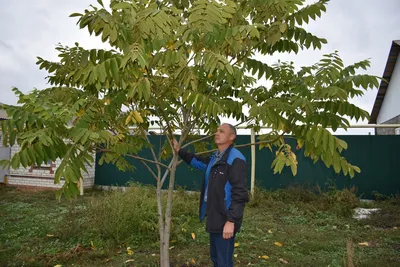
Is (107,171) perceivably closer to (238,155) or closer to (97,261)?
(97,261)

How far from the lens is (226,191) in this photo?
343 cm

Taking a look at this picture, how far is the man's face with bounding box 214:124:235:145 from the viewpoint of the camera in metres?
3.61

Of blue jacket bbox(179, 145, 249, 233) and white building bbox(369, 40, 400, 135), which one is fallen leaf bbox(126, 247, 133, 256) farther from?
white building bbox(369, 40, 400, 135)

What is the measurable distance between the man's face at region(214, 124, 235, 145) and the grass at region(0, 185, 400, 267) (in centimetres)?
198

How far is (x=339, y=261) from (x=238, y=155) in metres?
2.63

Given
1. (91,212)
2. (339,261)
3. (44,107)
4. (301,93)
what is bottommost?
(339,261)

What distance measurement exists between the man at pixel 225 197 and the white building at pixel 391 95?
12.4 meters

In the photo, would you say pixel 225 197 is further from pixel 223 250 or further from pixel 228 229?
pixel 223 250

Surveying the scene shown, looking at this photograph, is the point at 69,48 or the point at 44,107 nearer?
the point at 44,107

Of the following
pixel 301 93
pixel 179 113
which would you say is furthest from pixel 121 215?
pixel 301 93

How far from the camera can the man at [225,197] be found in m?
3.31

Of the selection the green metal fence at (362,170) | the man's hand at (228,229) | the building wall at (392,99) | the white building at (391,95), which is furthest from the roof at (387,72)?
the man's hand at (228,229)

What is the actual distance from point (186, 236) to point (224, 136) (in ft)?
9.45

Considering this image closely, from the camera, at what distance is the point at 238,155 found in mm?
3521
